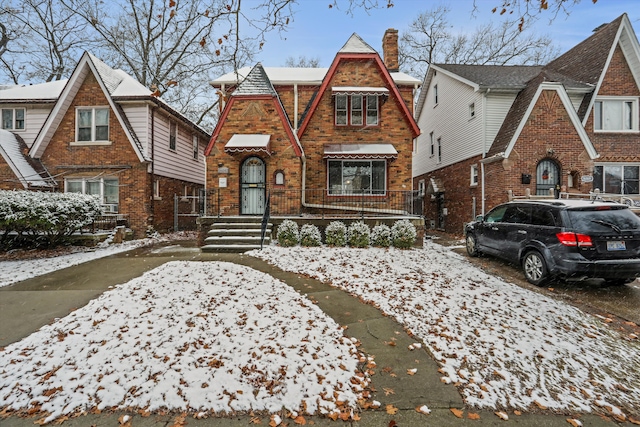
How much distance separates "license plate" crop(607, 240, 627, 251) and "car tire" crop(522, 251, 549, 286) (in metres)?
1.04

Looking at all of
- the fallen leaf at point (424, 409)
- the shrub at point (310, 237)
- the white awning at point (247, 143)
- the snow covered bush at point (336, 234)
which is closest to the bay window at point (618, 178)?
the snow covered bush at point (336, 234)

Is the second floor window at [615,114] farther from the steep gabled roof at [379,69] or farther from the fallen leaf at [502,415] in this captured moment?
the fallen leaf at [502,415]

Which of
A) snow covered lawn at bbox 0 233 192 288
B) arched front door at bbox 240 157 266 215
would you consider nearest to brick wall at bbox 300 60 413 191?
arched front door at bbox 240 157 266 215

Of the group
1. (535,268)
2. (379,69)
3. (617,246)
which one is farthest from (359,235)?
(379,69)

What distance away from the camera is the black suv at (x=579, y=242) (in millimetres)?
5312

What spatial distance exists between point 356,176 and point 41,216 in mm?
11348

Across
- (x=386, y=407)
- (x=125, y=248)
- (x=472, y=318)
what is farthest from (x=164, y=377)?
(x=125, y=248)

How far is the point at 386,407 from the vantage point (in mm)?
2588

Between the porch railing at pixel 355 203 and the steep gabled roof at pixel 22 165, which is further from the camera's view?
the porch railing at pixel 355 203

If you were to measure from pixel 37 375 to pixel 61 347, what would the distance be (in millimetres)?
484

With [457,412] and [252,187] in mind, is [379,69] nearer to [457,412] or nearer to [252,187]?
[252,187]

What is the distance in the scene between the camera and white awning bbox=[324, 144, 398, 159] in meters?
12.1

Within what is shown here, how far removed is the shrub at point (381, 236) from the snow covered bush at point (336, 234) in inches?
42.0

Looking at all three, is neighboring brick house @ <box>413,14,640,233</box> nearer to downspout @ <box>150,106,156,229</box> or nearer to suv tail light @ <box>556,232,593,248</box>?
suv tail light @ <box>556,232,593,248</box>
